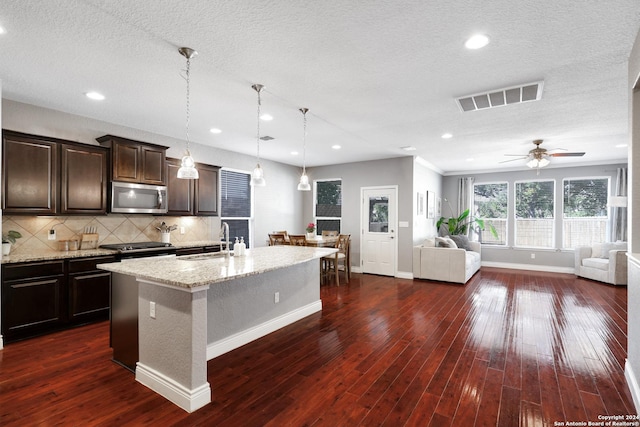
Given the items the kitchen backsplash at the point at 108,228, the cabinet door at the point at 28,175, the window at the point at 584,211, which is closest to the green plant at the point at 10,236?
the kitchen backsplash at the point at 108,228

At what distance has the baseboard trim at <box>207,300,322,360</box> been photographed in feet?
9.97

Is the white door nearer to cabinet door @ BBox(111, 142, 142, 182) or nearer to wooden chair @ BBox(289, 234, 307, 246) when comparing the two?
wooden chair @ BBox(289, 234, 307, 246)

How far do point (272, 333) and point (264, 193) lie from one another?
13.3ft

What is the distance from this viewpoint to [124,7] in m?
2.01

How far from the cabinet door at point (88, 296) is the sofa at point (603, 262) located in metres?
8.49

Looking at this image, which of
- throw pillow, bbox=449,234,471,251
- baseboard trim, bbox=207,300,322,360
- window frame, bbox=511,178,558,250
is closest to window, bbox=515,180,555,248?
window frame, bbox=511,178,558,250

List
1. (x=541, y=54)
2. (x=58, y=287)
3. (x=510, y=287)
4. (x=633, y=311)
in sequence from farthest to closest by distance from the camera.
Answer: (x=510, y=287)
(x=58, y=287)
(x=541, y=54)
(x=633, y=311)

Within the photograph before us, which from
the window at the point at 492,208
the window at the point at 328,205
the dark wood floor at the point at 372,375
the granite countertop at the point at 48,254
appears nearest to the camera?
the dark wood floor at the point at 372,375

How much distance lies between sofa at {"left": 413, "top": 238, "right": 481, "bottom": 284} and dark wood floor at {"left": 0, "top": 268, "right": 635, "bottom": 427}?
1.88 meters

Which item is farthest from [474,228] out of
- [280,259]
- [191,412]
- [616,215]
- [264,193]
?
[191,412]

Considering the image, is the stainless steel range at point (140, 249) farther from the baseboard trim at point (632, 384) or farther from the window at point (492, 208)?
the window at point (492, 208)

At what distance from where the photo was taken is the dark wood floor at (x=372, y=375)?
2.15m

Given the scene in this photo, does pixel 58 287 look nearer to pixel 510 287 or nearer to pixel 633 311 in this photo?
pixel 633 311

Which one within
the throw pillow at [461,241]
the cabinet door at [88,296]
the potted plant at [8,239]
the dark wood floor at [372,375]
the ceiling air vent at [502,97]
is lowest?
the dark wood floor at [372,375]
